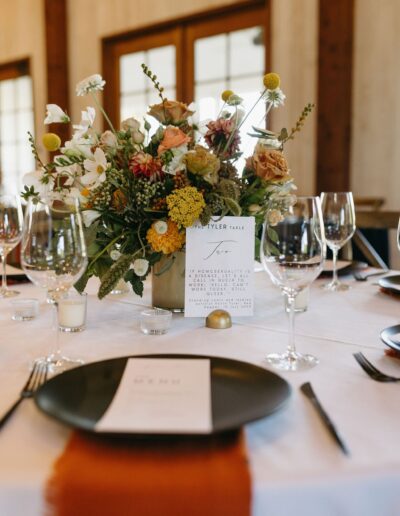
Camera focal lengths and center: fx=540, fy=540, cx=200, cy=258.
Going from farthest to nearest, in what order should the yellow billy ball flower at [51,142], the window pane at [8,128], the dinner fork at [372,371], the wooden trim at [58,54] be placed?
the window pane at [8,128], the wooden trim at [58,54], the yellow billy ball flower at [51,142], the dinner fork at [372,371]

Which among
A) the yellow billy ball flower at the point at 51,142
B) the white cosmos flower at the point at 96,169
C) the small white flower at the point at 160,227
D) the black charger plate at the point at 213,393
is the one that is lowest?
the black charger plate at the point at 213,393

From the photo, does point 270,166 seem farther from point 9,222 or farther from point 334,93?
point 334,93

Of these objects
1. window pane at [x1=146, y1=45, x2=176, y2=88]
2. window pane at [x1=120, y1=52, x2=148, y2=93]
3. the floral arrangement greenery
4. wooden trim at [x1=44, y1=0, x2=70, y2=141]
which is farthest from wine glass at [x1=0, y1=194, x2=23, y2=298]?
wooden trim at [x1=44, y1=0, x2=70, y2=141]

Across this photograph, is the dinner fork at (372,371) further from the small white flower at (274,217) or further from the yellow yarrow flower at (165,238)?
the yellow yarrow flower at (165,238)

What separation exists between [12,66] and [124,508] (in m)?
5.95

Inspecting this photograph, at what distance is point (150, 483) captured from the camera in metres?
0.45

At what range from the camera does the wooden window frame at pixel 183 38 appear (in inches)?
153

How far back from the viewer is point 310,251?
784 mm

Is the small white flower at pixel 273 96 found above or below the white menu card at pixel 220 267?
above

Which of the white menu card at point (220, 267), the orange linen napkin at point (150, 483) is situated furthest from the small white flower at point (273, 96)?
the orange linen napkin at point (150, 483)

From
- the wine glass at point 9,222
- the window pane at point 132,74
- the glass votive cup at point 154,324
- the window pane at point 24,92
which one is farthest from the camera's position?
the window pane at point 24,92

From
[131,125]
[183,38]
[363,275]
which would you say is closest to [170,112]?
[131,125]

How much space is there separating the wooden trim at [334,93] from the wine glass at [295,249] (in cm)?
281

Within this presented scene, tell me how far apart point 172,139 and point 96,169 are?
6.5 inches
